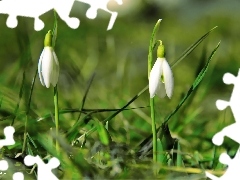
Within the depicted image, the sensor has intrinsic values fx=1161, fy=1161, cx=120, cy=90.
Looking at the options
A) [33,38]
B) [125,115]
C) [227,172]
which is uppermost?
[33,38]

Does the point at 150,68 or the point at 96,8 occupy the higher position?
the point at 96,8

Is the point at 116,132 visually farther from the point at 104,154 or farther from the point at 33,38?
the point at 33,38

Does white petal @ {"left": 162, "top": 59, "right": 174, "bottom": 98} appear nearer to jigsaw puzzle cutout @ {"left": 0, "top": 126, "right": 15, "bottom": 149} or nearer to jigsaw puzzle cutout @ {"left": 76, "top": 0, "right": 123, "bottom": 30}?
jigsaw puzzle cutout @ {"left": 76, "top": 0, "right": 123, "bottom": 30}

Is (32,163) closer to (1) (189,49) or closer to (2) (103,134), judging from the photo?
(2) (103,134)

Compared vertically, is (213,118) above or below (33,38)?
below

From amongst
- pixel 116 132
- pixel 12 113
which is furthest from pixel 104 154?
pixel 12 113

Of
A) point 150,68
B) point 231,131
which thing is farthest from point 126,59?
point 231,131
